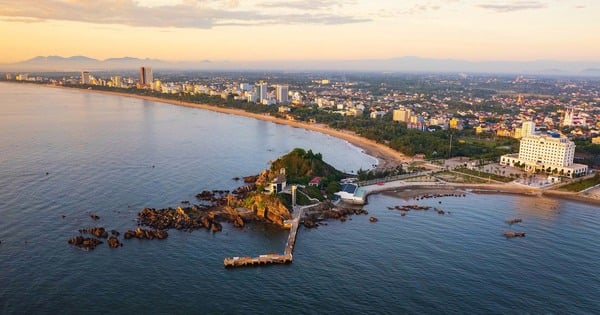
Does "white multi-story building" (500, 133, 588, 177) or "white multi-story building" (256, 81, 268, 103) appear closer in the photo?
"white multi-story building" (500, 133, 588, 177)

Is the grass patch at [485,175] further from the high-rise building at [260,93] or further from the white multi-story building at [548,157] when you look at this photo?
the high-rise building at [260,93]

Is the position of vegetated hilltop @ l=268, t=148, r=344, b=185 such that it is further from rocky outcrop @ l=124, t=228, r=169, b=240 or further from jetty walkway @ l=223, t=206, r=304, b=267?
jetty walkway @ l=223, t=206, r=304, b=267

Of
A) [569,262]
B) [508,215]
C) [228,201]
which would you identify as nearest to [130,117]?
[228,201]

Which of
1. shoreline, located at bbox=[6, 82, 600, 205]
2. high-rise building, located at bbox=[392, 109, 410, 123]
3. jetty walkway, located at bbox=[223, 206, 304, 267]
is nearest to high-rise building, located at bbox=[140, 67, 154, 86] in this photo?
shoreline, located at bbox=[6, 82, 600, 205]

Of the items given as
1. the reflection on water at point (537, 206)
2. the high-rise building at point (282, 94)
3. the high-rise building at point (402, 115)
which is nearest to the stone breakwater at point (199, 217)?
the reflection on water at point (537, 206)

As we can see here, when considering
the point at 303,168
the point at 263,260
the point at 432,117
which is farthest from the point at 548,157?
the point at 432,117

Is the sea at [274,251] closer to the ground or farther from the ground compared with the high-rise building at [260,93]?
closer to the ground

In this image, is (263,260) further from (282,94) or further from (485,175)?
(282,94)
